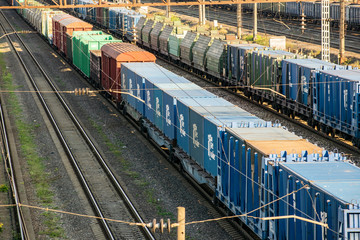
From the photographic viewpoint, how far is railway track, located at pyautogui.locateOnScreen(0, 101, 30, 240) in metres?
24.5

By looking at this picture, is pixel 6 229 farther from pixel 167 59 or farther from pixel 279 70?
pixel 167 59

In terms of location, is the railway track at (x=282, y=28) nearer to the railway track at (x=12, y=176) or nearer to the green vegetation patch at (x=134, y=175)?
the green vegetation patch at (x=134, y=175)

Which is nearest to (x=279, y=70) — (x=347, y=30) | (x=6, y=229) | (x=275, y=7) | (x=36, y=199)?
(x=36, y=199)

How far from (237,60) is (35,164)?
→ 68.9ft

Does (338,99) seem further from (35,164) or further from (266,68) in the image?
(35,164)

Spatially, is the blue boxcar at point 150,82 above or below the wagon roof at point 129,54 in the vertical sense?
below

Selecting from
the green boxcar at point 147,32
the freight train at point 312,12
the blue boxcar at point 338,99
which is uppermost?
the freight train at point 312,12

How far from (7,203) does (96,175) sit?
4.98 metres

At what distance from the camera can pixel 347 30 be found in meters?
88.8

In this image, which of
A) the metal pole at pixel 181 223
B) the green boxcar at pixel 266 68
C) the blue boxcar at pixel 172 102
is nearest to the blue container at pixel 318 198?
the metal pole at pixel 181 223

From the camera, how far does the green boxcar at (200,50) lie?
57.3 m

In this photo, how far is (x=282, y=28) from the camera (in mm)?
91750

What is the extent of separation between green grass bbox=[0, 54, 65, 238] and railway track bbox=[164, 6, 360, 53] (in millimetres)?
25536

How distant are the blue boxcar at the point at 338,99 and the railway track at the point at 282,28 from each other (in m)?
23.8
